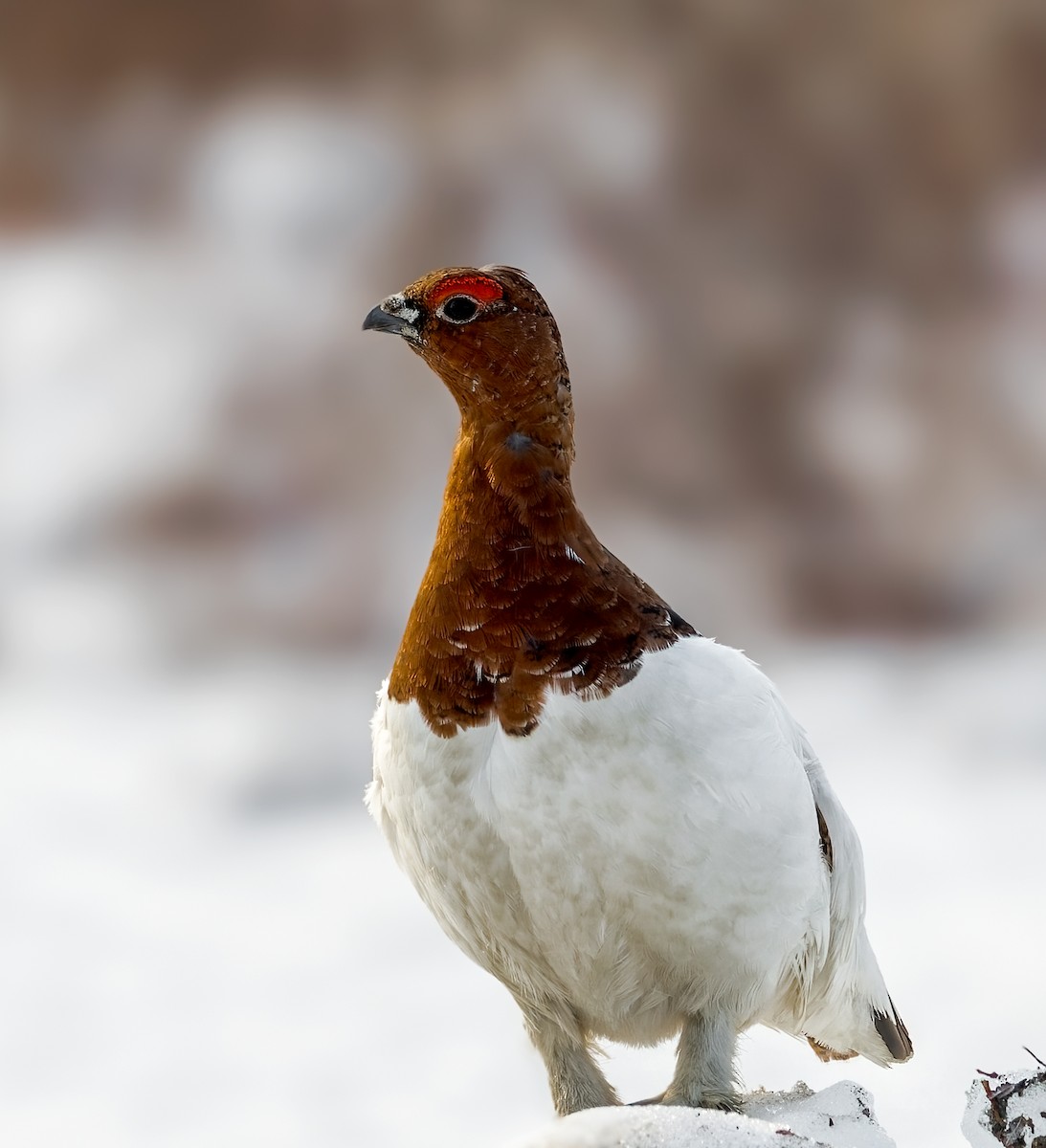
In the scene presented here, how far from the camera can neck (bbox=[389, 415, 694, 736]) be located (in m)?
2.45

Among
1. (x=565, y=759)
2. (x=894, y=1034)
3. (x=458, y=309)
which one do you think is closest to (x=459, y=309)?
(x=458, y=309)

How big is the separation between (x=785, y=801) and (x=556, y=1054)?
77 centimetres

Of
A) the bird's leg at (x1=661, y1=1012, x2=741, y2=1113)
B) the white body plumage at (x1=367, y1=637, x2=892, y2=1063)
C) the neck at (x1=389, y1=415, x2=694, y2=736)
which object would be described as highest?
the neck at (x1=389, y1=415, x2=694, y2=736)

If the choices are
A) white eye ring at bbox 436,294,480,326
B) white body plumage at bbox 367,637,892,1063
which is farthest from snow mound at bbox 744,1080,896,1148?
white eye ring at bbox 436,294,480,326

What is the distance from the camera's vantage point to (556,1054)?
2.88 meters

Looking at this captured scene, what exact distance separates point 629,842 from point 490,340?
0.98m

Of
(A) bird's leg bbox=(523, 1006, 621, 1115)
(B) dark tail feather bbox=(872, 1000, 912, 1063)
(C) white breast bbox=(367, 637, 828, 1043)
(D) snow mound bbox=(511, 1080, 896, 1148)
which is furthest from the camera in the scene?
(B) dark tail feather bbox=(872, 1000, 912, 1063)

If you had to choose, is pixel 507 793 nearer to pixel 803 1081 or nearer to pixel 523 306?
pixel 523 306

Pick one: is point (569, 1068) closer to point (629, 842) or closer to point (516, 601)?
point (629, 842)

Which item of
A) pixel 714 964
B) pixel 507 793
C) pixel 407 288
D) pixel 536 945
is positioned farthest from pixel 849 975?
pixel 407 288

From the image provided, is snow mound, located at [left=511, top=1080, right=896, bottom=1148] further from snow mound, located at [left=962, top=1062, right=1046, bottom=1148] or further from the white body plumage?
snow mound, located at [left=962, top=1062, right=1046, bottom=1148]

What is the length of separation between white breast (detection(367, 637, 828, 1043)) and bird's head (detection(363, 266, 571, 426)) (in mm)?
567

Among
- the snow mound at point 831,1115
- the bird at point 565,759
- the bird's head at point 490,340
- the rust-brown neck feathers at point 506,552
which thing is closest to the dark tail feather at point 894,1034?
the snow mound at point 831,1115

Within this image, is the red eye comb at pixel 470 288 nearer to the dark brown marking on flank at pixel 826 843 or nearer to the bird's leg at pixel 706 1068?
the dark brown marking on flank at pixel 826 843
